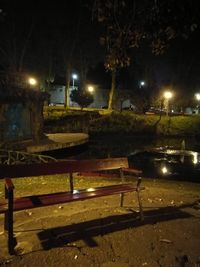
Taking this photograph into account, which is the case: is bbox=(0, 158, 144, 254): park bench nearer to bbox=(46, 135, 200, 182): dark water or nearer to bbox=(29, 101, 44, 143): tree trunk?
bbox=(46, 135, 200, 182): dark water

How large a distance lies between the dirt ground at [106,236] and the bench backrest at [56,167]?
0.83 m

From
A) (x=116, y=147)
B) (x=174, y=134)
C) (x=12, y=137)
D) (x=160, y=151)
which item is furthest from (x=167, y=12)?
(x=174, y=134)

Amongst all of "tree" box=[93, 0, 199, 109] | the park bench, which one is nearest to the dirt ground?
the park bench

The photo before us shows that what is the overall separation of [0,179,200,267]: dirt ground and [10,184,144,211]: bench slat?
50 cm

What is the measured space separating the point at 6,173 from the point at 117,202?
2.82 meters

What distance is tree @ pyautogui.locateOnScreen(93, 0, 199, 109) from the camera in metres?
5.29

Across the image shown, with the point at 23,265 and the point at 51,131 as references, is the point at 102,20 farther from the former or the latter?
the point at 51,131

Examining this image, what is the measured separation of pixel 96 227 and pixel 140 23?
11.2ft

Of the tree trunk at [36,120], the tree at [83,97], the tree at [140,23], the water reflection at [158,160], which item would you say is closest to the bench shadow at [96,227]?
the tree at [140,23]

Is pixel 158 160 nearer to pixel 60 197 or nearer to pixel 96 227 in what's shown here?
pixel 96 227

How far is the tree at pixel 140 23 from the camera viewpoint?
208 inches

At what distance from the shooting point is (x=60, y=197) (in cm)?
581

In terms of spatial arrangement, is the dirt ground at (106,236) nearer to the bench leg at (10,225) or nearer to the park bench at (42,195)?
the bench leg at (10,225)

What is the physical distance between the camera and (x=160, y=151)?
28906mm
